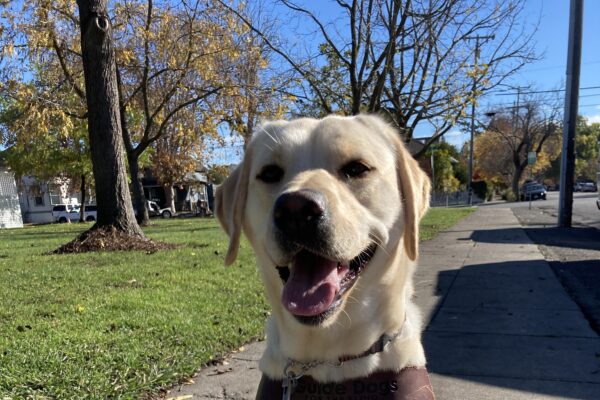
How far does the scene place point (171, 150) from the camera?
38969 mm

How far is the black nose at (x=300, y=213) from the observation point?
1925mm

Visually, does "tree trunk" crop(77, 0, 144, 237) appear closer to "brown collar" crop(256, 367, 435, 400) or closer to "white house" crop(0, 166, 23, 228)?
"brown collar" crop(256, 367, 435, 400)

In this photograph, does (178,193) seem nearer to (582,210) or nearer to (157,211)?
(157,211)

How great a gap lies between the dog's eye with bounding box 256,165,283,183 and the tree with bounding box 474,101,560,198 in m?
51.0

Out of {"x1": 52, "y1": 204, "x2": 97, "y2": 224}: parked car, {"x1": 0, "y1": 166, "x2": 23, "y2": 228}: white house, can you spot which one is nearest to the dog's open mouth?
{"x1": 0, "y1": 166, "x2": 23, "y2": 228}: white house

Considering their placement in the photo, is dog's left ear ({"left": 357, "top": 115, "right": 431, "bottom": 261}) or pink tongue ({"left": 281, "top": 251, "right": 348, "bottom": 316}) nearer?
pink tongue ({"left": 281, "top": 251, "right": 348, "bottom": 316})

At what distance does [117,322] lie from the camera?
Answer: 472 centimetres

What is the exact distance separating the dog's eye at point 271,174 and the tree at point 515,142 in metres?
51.0

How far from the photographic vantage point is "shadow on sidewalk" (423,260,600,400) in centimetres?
367

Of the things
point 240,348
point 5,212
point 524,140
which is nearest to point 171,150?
point 5,212

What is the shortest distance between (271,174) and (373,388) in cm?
110

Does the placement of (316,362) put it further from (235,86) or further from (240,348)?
(235,86)

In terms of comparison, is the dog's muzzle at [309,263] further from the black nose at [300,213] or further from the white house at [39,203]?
the white house at [39,203]

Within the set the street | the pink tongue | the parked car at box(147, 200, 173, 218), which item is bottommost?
the parked car at box(147, 200, 173, 218)
